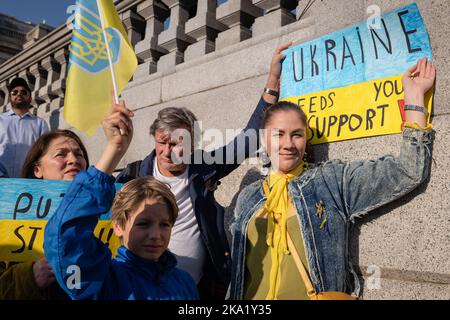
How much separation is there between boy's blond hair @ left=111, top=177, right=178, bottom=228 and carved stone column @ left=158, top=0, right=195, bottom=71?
106 inches

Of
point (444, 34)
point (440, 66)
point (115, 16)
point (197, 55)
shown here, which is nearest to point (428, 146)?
point (440, 66)

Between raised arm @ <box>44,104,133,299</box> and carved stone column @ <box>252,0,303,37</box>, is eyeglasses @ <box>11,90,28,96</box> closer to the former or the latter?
carved stone column @ <box>252,0,303,37</box>

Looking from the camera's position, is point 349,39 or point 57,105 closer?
point 349,39

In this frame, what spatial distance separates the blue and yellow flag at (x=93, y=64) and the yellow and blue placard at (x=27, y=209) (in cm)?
50

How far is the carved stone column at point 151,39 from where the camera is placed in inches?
192

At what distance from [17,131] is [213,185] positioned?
10.3 feet

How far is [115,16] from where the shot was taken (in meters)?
2.41

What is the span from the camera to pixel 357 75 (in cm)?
279

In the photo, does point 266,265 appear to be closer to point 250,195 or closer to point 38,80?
point 250,195

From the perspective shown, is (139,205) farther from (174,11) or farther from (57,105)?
(57,105)

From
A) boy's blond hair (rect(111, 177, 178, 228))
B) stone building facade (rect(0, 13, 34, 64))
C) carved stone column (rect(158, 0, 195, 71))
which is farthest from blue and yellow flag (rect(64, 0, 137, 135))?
stone building facade (rect(0, 13, 34, 64))

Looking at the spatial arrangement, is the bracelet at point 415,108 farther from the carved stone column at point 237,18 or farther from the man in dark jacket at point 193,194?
the carved stone column at point 237,18

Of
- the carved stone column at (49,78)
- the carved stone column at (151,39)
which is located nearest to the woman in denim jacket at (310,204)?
the carved stone column at (151,39)
